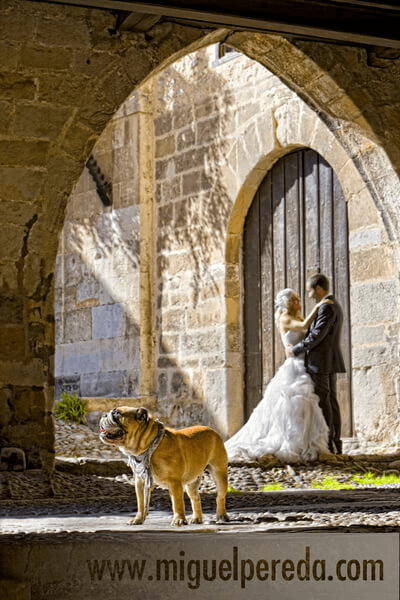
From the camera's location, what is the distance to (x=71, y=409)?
1048 centimetres

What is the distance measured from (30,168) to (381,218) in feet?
8.79

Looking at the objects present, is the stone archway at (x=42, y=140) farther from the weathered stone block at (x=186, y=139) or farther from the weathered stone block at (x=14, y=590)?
the weathered stone block at (x=186, y=139)

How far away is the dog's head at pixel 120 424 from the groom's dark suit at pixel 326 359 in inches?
174

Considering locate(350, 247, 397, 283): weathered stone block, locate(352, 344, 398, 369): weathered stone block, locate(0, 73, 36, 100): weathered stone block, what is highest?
locate(0, 73, 36, 100): weathered stone block

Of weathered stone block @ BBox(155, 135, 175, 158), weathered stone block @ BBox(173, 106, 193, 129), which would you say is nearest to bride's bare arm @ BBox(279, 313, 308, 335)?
weathered stone block @ BBox(173, 106, 193, 129)

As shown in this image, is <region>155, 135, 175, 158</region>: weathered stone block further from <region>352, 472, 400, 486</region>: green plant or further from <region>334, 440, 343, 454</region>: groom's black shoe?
<region>352, 472, 400, 486</region>: green plant

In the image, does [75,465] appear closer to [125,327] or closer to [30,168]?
[30,168]

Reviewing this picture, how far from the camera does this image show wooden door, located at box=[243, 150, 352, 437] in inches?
382

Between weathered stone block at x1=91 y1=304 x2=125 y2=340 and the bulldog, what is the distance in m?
7.32

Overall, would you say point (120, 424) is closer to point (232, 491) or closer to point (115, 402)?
point (232, 491)

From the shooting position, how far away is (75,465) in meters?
7.12

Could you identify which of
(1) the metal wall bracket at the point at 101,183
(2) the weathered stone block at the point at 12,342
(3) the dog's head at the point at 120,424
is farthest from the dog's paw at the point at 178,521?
(1) the metal wall bracket at the point at 101,183

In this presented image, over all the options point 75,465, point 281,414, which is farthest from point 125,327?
point 75,465

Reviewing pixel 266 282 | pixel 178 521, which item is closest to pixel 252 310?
pixel 266 282
